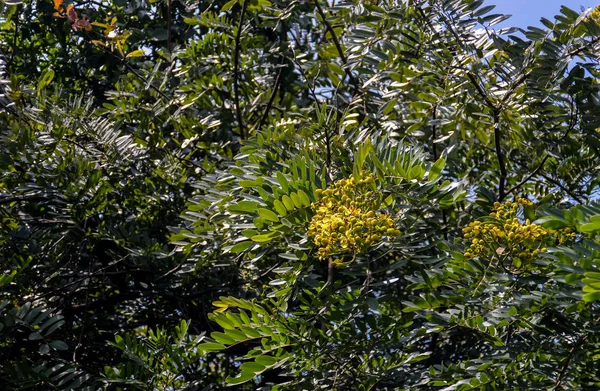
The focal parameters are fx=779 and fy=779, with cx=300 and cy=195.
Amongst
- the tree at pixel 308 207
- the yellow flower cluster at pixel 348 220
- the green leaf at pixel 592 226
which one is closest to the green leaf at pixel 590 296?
the tree at pixel 308 207

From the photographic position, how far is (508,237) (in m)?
2.13

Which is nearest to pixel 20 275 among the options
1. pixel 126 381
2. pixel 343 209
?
pixel 126 381

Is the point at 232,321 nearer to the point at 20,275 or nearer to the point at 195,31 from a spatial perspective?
→ the point at 20,275

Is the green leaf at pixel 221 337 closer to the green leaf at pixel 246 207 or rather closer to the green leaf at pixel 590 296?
the green leaf at pixel 246 207

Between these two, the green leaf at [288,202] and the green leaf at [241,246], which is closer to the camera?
the green leaf at [288,202]

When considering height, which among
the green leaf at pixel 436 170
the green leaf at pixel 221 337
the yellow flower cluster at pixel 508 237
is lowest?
the green leaf at pixel 221 337

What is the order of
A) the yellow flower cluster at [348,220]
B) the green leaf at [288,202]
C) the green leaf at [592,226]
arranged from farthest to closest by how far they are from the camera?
the green leaf at [288,202], the yellow flower cluster at [348,220], the green leaf at [592,226]

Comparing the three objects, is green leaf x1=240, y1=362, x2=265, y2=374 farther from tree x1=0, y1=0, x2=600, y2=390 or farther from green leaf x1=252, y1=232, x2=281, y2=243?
green leaf x1=252, y1=232, x2=281, y2=243

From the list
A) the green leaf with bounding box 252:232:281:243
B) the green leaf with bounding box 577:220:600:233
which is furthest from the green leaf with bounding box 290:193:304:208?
the green leaf with bounding box 577:220:600:233

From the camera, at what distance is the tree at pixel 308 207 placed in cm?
222

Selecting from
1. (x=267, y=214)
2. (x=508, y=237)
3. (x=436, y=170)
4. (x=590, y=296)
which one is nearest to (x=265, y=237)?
(x=267, y=214)

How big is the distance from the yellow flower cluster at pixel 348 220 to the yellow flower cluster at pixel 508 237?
9.1 inches

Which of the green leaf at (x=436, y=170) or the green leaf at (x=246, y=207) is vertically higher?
the green leaf at (x=436, y=170)

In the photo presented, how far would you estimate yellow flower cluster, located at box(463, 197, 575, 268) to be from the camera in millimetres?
2117
